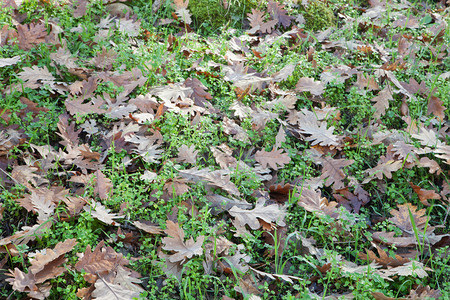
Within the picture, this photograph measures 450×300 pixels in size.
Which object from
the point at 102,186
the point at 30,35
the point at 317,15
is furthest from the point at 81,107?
the point at 317,15

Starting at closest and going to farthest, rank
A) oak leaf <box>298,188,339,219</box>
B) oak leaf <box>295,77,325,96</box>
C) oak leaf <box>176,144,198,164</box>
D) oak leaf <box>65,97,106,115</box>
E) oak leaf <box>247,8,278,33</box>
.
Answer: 1. oak leaf <box>298,188,339,219</box>
2. oak leaf <box>176,144,198,164</box>
3. oak leaf <box>65,97,106,115</box>
4. oak leaf <box>295,77,325,96</box>
5. oak leaf <box>247,8,278,33</box>

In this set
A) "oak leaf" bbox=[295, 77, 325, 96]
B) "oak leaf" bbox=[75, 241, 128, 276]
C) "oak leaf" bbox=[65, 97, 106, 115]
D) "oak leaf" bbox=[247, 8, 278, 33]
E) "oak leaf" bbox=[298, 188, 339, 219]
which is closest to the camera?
"oak leaf" bbox=[75, 241, 128, 276]

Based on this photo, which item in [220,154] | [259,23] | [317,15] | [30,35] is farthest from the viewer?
[317,15]

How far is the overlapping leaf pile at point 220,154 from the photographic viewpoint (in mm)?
2217

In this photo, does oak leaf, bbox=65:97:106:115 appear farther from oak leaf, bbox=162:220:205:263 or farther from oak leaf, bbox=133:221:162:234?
oak leaf, bbox=162:220:205:263

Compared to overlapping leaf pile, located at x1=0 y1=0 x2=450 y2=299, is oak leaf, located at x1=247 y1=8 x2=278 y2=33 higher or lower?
higher

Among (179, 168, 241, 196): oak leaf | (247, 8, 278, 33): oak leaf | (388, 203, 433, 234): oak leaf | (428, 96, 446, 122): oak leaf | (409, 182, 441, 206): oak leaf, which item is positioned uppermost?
(247, 8, 278, 33): oak leaf

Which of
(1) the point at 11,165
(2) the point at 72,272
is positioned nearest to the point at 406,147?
A: (2) the point at 72,272

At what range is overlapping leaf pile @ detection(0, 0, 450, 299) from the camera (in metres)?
2.22

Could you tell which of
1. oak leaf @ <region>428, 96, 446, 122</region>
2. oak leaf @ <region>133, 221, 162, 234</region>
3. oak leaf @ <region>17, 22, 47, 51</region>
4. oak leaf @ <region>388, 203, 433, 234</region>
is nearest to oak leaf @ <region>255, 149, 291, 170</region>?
oak leaf @ <region>388, 203, 433, 234</region>

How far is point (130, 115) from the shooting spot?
2977 mm

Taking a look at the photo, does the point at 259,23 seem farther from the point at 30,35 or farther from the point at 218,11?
the point at 30,35

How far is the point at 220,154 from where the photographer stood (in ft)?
9.44

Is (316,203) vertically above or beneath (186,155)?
beneath
